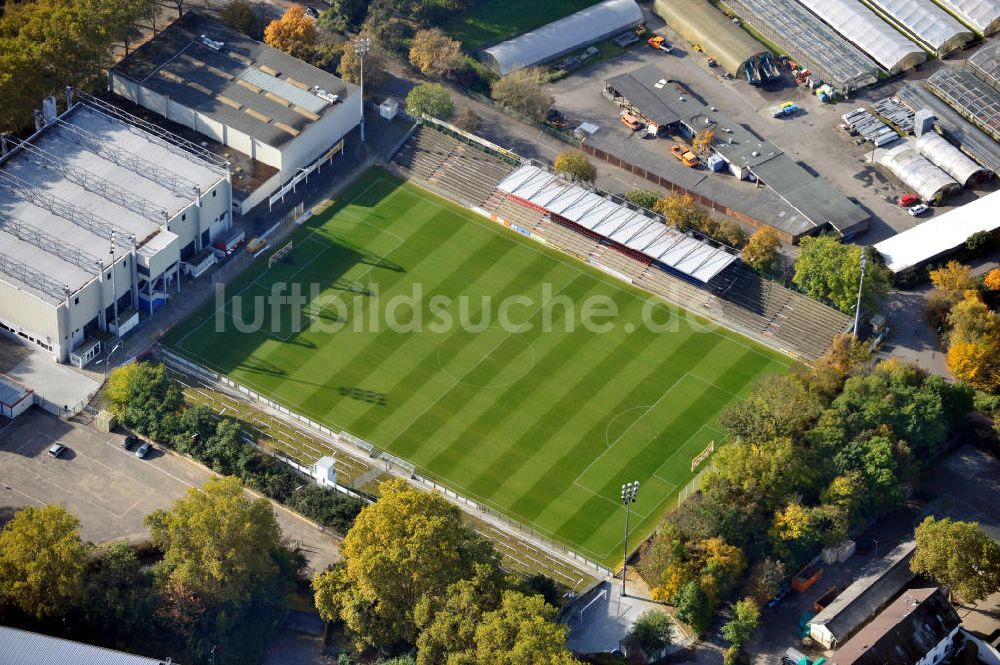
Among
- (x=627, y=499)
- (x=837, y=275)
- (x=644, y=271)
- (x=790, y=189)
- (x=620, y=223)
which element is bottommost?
(x=644, y=271)

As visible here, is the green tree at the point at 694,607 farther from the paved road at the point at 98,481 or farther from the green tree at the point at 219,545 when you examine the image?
the green tree at the point at 219,545

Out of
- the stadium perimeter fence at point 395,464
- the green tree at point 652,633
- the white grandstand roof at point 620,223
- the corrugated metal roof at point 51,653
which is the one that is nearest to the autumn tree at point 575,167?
the white grandstand roof at point 620,223

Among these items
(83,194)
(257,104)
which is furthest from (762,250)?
(83,194)

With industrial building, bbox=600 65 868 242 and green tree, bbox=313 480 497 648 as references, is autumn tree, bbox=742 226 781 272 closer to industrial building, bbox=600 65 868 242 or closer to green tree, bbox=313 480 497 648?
industrial building, bbox=600 65 868 242

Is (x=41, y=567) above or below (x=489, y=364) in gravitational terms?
above

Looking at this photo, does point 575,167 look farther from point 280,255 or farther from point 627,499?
point 627,499

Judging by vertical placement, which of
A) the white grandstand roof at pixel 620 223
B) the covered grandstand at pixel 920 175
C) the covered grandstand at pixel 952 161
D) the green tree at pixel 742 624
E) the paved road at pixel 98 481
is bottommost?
the paved road at pixel 98 481
